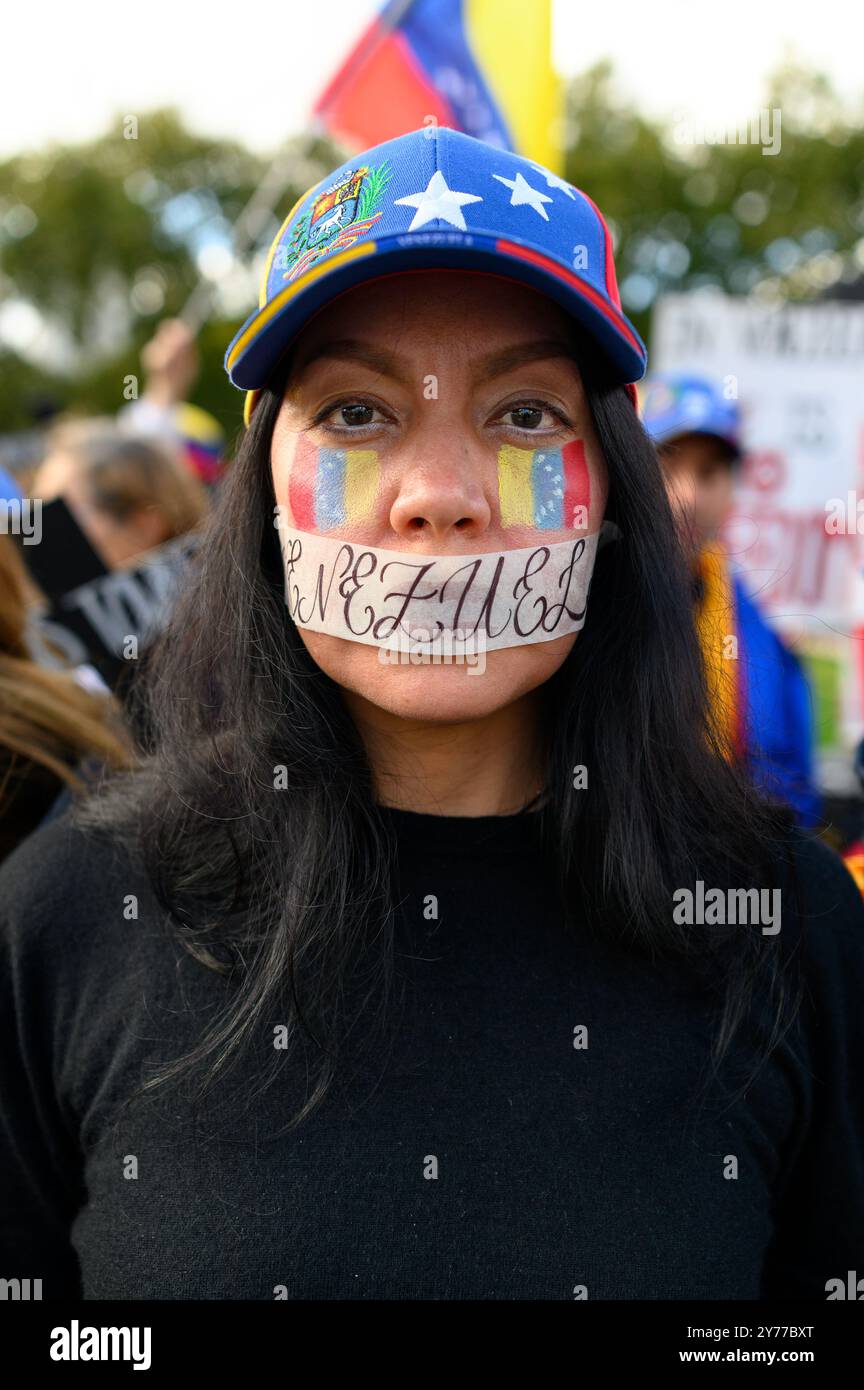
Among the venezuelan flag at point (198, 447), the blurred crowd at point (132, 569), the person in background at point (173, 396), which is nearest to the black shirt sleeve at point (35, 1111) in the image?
the blurred crowd at point (132, 569)

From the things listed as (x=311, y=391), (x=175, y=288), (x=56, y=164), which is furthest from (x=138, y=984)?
(x=56, y=164)

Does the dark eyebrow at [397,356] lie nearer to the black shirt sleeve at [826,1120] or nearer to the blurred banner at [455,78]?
the black shirt sleeve at [826,1120]

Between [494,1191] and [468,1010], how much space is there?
0.69ft

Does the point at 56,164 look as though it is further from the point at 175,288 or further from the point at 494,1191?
the point at 494,1191

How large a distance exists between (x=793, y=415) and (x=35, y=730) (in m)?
5.39

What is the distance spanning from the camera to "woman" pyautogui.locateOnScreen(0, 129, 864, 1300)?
146 cm

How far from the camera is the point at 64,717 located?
2406 millimetres

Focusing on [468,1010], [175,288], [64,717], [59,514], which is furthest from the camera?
[175,288]

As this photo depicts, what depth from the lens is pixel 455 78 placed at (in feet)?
13.4

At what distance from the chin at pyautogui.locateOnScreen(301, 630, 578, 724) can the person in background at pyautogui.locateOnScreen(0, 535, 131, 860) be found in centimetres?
69

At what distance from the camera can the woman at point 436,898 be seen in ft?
4.80

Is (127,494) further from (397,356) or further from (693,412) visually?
(397,356)

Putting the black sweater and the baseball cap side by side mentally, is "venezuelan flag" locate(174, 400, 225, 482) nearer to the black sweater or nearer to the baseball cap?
the baseball cap

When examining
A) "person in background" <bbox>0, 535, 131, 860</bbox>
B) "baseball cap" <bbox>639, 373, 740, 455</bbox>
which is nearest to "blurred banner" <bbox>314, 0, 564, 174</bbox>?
"baseball cap" <bbox>639, 373, 740, 455</bbox>
